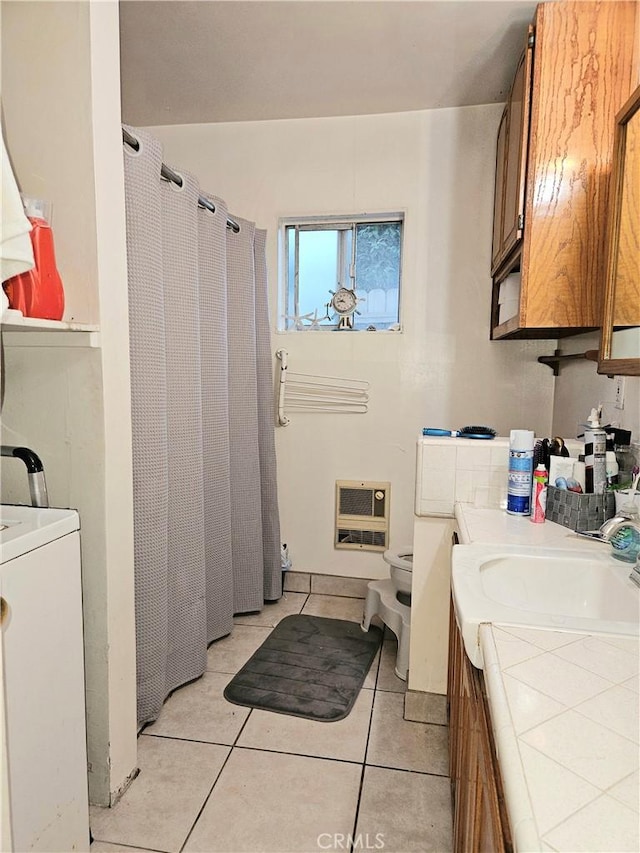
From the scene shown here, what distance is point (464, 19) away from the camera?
197cm

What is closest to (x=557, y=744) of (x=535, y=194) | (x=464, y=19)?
(x=535, y=194)

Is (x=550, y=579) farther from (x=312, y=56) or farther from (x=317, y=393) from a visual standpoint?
(x=312, y=56)

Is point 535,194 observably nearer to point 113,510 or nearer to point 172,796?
point 113,510

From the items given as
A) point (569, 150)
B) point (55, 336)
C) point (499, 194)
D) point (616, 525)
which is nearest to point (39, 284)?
point (55, 336)

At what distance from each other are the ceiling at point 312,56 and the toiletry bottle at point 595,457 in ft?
4.90

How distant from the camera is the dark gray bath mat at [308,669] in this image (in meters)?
1.96

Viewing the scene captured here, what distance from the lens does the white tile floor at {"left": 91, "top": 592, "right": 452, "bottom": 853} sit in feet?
4.60

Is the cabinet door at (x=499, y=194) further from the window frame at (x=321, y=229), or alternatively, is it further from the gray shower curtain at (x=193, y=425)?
the gray shower curtain at (x=193, y=425)

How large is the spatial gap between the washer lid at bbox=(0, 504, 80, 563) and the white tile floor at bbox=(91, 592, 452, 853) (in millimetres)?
839

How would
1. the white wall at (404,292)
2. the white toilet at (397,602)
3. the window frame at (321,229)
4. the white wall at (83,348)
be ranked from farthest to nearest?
the window frame at (321,229) → the white wall at (404,292) → the white toilet at (397,602) → the white wall at (83,348)

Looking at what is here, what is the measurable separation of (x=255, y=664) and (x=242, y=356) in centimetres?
132

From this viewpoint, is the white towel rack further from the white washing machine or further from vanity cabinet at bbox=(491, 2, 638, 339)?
the white washing machine

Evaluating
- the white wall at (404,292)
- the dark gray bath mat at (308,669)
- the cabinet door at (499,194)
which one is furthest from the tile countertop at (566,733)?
the white wall at (404,292)

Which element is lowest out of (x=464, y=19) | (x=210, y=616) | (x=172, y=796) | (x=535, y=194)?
(x=172, y=796)
